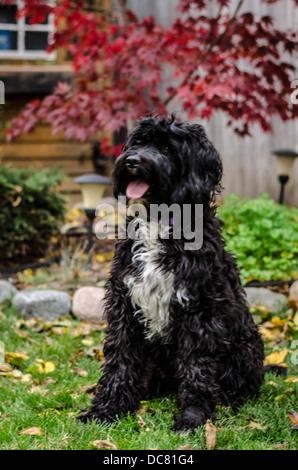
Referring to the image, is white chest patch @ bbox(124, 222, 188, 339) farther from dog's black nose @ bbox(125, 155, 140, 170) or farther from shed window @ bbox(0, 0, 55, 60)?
shed window @ bbox(0, 0, 55, 60)

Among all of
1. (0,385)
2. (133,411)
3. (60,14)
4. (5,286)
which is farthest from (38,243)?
(133,411)

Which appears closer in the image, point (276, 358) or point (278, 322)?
point (276, 358)

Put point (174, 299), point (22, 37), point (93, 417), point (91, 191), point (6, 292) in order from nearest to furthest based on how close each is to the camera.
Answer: point (174, 299) < point (93, 417) < point (6, 292) < point (91, 191) < point (22, 37)

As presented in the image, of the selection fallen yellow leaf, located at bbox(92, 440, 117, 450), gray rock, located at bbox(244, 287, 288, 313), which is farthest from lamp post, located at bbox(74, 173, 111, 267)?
fallen yellow leaf, located at bbox(92, 440, 117, 450)

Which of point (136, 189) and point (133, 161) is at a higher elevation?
point (133, 161)

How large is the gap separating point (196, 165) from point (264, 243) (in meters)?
2.35

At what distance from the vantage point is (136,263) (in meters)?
2.59

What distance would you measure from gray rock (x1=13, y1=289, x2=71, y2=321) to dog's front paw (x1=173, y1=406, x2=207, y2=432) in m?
2.01

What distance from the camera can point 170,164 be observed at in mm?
2398

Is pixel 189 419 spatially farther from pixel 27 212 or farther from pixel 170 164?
pixel 27 212

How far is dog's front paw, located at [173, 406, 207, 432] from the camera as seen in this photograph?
99.1 inches

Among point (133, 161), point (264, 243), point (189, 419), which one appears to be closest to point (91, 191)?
point (264, 243)

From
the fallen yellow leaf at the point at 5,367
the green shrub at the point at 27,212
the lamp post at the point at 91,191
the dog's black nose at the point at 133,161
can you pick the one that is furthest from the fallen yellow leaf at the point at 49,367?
the green shrub at the point at 27,212
